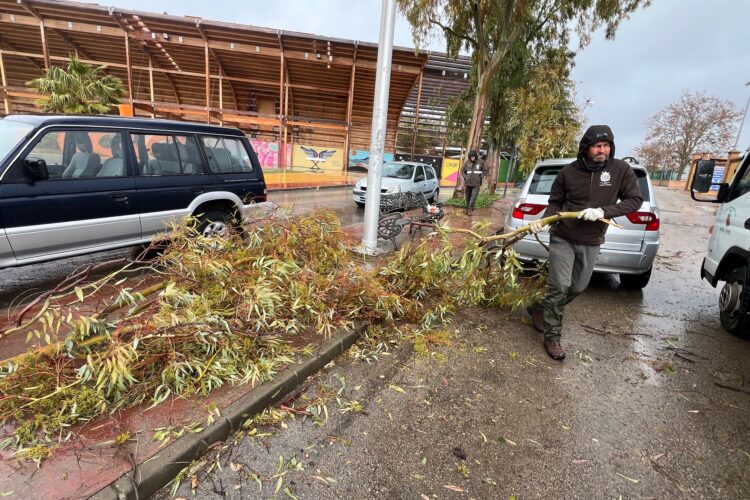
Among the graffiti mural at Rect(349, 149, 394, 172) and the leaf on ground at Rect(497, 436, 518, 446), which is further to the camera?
the graffiti mural at Rect(349, 149, 394, 172)

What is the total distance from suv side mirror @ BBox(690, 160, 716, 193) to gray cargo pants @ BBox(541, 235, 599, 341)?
199 cm

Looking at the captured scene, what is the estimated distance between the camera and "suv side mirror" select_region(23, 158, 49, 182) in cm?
376

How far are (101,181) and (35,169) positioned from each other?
653mm

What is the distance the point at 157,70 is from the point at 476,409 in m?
24.9

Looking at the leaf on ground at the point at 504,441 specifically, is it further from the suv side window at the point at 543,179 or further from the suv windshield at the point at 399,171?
the suv windshield at the point at 399,171

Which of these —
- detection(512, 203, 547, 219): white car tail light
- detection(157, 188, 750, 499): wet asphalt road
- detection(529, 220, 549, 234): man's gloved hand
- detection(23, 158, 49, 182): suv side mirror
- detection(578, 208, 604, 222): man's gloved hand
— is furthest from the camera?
detection(512, 203, 547, 219): white car tail light

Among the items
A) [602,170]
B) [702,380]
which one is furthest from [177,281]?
[702,380]

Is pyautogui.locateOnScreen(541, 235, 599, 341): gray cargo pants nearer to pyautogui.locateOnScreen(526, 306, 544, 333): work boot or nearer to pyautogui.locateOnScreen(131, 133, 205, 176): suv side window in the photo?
pyautogui.locateOnScreen(526, 306, 544, 333): work boot

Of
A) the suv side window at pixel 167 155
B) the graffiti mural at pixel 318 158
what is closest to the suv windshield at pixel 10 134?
the suv side window at pixel 167 155

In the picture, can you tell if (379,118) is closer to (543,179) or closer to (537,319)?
(543,179)

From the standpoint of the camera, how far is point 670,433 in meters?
2.62

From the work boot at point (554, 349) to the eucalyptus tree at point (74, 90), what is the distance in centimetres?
1437

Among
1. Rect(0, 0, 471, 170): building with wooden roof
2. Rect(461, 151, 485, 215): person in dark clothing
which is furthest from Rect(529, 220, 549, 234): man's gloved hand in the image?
Rect(0, 0, 471, 170): building with wooden roof

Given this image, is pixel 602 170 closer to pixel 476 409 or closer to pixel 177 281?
pixel 476 409
